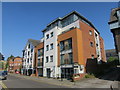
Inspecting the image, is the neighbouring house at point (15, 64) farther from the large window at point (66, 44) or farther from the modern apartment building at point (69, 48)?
the large window at point (66, 44)

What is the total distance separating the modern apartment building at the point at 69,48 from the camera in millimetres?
19923

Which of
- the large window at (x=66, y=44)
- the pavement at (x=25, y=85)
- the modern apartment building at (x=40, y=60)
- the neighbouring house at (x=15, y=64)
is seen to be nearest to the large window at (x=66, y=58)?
the large window at (x=66, y=44)

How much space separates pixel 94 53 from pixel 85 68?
6512 mm

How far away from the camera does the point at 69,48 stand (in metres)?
21.7

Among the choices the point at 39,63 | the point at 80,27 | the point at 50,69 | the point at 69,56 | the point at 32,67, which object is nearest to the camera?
the point at 69,56

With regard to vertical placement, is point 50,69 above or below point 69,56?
below

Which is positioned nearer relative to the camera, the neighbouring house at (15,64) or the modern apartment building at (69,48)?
the modern apartment building at (69,48)

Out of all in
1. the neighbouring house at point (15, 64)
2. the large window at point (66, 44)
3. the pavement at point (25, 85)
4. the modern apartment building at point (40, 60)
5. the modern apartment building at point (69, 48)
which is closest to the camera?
the pavement at point (25, 85)

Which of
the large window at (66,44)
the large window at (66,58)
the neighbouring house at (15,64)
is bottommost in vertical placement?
the neighbouring house at (15,64)

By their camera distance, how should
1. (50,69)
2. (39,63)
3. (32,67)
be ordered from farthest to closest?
(32,67) → (39,63) → (50,69)

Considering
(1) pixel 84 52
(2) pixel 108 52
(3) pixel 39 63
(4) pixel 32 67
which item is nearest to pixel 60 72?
(1) pixel 84 52

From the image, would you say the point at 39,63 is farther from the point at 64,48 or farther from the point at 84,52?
the point at 84,52

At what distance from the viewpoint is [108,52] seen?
61281 millimetres

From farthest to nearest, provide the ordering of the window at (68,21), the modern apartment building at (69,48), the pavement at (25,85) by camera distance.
Result: the window at (68,21) → the modern apartment building at (69,48) → the pavement at (25,85)
